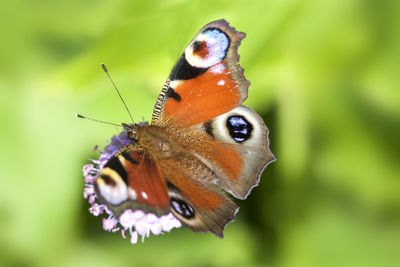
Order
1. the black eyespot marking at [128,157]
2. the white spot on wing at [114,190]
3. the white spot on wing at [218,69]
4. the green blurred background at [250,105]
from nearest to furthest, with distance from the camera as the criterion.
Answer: the white spot on wing at [114,190], the black eyespot marking at [128,157], the white spot on wing at [218,69], the green blurred background at [250,105]

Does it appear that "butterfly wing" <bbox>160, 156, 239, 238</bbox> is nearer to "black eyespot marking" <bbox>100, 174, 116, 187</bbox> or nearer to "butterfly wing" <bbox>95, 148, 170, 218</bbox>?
"butterfly wing" <bbox>95, 148, 170, 218</bbox>

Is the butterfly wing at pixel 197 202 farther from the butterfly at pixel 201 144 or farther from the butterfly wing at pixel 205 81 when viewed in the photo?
the butterfly wing at pixel 205 81

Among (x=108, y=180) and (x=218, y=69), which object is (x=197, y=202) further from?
(x=218, y=69)

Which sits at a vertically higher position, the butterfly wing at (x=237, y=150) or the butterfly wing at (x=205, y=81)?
the butterfly wing at (x=205, y=81)

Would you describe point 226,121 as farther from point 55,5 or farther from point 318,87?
point 55,5

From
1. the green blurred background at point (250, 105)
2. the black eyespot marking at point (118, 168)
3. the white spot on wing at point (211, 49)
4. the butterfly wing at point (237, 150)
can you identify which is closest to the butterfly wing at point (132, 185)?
the black eyespot marking at point (118, 168)

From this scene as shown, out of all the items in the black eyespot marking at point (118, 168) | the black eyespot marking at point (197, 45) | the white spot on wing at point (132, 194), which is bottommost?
the white spot on wing at point (132, 194)

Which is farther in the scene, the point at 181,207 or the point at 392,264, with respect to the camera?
the point at 392,264

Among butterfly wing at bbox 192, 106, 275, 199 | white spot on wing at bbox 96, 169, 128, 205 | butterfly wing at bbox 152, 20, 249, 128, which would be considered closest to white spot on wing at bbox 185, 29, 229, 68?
butterfly wing at bbox 152, 20, 249, 128

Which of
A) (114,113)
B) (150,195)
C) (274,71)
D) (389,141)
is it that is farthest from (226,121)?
(389,141)
